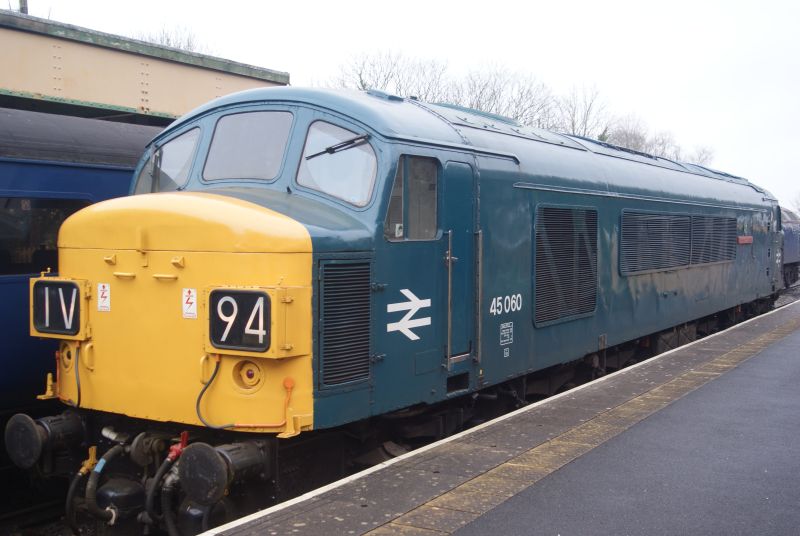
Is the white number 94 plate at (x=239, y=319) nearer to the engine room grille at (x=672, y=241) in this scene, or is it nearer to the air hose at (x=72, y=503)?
the air hose at (x=72, y=503)

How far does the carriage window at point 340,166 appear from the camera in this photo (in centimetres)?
554

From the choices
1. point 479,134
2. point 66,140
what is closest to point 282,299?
point 479,134

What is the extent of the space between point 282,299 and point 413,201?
5.18ft

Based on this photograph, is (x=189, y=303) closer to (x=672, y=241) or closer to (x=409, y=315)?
(x=409, y=315)

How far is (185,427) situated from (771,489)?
Answer: 3.84m

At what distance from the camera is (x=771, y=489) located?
205 inches

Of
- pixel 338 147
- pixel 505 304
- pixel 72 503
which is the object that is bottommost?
pixel 72 503

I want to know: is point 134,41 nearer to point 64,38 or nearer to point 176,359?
point 64,38

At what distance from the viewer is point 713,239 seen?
513 inches

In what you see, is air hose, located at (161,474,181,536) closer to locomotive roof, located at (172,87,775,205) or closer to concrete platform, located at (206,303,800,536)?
concrete platform, located at (206,303,800,536)

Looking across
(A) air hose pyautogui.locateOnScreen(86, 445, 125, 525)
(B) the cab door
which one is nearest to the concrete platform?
(B) the cab door

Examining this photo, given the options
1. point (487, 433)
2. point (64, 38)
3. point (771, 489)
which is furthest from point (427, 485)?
point (64, 38)

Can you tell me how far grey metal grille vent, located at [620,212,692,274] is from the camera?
967 cm

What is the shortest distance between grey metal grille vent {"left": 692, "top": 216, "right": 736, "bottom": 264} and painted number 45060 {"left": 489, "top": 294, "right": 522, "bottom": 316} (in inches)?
234
